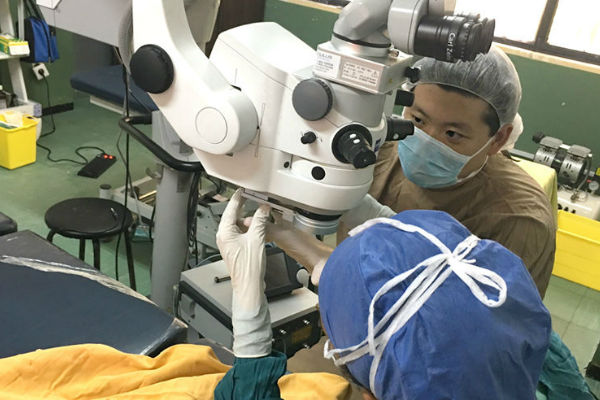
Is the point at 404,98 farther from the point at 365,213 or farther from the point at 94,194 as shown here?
the point at 94,194

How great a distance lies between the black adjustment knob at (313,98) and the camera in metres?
0.88

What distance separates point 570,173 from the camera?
3393 mm

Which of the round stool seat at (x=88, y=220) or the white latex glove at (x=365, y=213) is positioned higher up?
the white latex glove at (x=365, y=213)

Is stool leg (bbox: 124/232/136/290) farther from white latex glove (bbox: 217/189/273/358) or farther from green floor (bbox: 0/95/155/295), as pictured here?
white latex glove (bbox: 217/189/273/358)

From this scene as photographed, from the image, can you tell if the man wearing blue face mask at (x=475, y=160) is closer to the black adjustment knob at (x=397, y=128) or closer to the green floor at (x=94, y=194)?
the black adjustment knob at (x=397, y=128)

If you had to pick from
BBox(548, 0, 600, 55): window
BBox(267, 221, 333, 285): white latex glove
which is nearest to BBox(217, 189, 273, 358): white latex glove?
BBox(267, 221, 333, 285): white latex glove

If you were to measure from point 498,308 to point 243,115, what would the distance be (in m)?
0.50

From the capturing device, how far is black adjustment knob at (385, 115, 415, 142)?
1.03m

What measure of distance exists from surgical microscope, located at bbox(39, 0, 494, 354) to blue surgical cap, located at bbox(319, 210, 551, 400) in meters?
0.16

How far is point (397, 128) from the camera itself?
40.8 inches

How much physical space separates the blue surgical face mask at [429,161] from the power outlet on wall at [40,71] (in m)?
3.57

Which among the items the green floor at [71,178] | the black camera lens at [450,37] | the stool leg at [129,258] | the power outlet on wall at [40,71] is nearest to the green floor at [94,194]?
the green floor at [71,178]

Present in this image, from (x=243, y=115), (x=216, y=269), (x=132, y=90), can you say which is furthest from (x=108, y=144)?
(x=243, y=115)

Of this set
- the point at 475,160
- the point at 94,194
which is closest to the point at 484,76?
the point at 475,160
